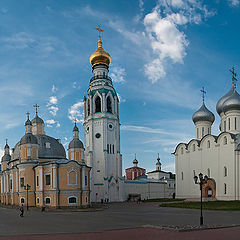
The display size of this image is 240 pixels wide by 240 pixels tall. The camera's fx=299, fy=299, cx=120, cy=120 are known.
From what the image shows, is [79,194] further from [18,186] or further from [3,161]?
[3,161]

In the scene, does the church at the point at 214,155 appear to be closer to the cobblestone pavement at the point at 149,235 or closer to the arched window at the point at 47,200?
the arched window at the point at 47,200

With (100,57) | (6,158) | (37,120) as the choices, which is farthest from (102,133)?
(6,158)

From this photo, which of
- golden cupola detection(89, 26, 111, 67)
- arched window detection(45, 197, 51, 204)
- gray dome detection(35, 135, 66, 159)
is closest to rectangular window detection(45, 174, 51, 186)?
arched window detection(45, 197, 51, 204)

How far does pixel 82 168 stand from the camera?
3634 centimetres

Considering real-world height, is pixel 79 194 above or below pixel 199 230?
below

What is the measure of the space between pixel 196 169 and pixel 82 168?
1859cm

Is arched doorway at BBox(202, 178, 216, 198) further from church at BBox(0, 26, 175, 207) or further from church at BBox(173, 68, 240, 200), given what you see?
church at BBox(0, 26, 175, 207)

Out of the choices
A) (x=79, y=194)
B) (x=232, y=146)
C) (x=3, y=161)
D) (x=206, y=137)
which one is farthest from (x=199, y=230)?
(x=3, y=161)

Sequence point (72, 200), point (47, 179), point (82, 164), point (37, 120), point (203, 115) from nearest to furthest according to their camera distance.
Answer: point (72, 200)
point (47, 179)
point (82, 164)
point (203, 115)
point (37, 120)

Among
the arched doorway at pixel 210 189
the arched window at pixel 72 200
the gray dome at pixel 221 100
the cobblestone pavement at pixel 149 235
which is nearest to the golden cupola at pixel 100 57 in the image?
the gray dome at pixel 221 100

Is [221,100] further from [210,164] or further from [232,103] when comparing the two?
[210,164]

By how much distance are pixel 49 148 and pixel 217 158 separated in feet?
79.2

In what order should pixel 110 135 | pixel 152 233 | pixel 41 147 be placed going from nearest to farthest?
pixel 152 233 → pixel 41 147 → pixel 110 135

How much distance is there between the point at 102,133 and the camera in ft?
175
